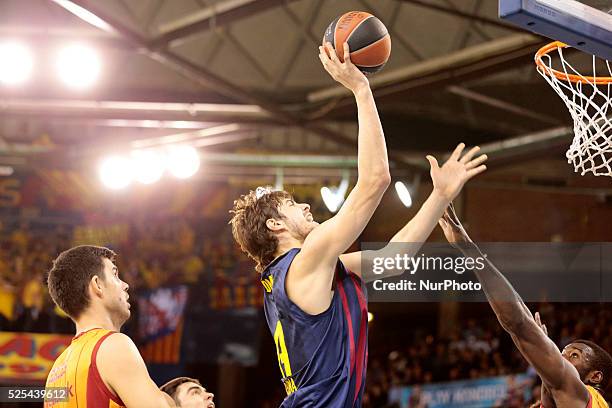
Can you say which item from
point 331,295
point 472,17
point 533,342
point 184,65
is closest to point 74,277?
point 331,295

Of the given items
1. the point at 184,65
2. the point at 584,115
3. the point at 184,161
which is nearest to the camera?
the point at 584,115

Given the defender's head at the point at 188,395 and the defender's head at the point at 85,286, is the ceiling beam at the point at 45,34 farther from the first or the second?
the defender's head at the point at 188,395

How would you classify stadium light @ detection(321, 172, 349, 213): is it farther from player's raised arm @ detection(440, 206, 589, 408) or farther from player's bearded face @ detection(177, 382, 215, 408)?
player's bearded face @ detection(177, 382, 215, 408)

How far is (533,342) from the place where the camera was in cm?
430

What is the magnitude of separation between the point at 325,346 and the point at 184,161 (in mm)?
9845

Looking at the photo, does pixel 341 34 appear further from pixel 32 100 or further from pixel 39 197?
pixel 39 197

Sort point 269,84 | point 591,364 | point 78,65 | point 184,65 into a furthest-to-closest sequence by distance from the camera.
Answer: point 269,84, point 78,65, point 184,65, point 591,364

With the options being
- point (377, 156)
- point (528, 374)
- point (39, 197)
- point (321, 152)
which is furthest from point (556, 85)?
point (39, 197)

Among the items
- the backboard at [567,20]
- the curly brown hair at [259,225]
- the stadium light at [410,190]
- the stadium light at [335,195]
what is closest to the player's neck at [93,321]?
the curly brown hair at [259,225]

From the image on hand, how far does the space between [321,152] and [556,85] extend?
10.6 m

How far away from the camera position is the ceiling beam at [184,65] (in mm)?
8688

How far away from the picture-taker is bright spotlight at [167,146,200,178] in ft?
42.6

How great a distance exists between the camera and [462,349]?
14.2 m

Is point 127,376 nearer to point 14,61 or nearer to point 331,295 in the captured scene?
point 331,295
